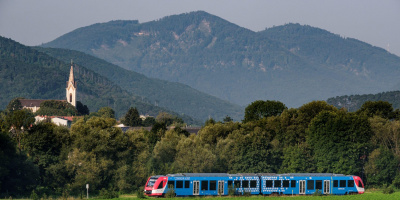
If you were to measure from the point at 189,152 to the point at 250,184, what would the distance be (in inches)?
880

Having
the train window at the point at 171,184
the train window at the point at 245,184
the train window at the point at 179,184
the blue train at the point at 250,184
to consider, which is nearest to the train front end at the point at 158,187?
the blue train at the point at 250,184

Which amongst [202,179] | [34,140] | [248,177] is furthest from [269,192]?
[34,140]

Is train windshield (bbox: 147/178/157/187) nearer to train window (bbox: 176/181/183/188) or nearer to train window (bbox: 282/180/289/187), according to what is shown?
train window (bbox: 176/181/183/188)

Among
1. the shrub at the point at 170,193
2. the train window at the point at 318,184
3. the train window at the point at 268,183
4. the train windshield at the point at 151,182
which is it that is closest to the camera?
the shrub at the point at 170,193

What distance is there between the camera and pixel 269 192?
75.8 meters

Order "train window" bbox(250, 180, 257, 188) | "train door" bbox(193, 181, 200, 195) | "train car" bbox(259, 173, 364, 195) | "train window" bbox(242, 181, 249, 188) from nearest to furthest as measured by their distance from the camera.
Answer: "train door" bbox(193, 181, 200, 195) < "train window" bbox(242, 181, 249, 188) < "train window" bbox(250, 180, 257, 188) < "train car" bbox(259, 173, 364, 195)

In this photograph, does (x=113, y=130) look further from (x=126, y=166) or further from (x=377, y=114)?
(x=377, y=114)

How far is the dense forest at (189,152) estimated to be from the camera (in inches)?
3172

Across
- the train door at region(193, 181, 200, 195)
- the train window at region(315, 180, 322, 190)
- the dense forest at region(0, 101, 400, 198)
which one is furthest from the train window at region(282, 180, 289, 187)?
the dense forest at region(0, 101, 400, 198)

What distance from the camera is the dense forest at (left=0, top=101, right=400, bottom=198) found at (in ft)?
264

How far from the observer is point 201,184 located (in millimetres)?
73000

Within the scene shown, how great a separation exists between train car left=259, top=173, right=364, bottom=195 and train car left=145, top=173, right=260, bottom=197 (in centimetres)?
131

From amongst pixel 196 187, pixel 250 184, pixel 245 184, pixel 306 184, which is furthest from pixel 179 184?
pixel 306 184

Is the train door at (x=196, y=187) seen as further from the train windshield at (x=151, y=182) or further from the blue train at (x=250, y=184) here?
the train windshield at (x=151, y=182)
